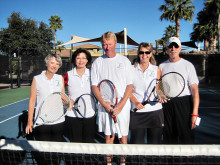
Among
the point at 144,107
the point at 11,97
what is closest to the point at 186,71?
the point at 144,107

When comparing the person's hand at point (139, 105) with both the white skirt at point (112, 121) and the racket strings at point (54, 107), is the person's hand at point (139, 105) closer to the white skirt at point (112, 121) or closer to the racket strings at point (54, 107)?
the white skirt at point (112, 121)

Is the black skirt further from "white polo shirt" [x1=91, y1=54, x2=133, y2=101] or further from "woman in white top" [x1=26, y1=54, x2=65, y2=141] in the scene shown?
"woman in white top" [x1=26, y1=54, x2=65, y2=141]

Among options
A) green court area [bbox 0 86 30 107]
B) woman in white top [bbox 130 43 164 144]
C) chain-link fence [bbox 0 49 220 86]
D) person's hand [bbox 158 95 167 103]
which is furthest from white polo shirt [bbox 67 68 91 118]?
chain-link fence [bbox 0 49 220 86]

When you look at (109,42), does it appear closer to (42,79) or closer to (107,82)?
(107,82)

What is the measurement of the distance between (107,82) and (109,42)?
1.38ft

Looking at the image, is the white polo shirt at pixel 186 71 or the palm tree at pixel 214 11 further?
the palm tree at pixel 214 11

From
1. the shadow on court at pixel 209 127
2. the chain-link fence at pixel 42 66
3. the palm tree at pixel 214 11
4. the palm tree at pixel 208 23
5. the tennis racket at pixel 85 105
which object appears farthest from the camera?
the palm tree at pixel 208 23

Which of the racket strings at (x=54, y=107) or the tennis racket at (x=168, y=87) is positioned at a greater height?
the tennis racket at (x=168, y=87)

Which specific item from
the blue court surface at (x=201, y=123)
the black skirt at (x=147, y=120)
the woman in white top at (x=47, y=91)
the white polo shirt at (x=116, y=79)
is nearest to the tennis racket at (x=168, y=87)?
the black skirt at (x=147, y=120)

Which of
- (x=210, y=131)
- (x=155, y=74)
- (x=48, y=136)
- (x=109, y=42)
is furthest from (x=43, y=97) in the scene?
(x=210, y=131)

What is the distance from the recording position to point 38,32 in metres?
20.1

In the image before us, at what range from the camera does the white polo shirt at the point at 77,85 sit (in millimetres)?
2295

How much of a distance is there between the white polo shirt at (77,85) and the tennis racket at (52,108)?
10 cm

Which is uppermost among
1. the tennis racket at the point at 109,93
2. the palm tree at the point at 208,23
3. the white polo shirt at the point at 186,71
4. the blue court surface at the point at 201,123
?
the palm tree at the point at 208,23
